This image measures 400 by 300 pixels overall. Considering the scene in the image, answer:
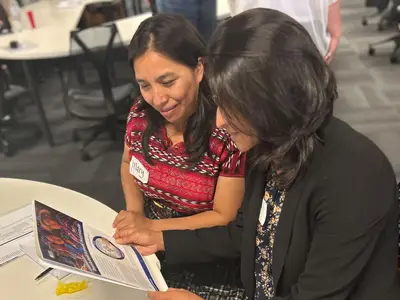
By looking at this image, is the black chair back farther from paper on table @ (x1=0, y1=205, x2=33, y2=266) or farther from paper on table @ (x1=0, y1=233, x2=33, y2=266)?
paper on table @ (x1=0, y1=233, x2=33, y2=266)

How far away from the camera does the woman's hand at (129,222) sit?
129 cm

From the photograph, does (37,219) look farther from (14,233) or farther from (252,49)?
(252,49)

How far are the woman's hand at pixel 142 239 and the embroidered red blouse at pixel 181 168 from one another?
0.16m

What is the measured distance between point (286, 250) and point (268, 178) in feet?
0.55

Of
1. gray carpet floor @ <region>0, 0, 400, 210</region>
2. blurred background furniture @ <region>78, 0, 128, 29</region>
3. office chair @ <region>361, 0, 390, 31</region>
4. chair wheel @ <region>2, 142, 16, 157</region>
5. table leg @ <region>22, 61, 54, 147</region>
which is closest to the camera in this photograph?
gray carpet floor @ <region>0, 0, 400, 210</region>

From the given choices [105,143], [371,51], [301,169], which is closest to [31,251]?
[301,169]

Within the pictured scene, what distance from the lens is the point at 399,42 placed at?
4.29 meters

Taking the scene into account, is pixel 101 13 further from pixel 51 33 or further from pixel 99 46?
pixel 99 46

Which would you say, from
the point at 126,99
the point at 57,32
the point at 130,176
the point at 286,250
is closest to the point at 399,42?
the point at 126,99

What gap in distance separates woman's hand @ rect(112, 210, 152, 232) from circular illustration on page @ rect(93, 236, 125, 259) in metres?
0.09

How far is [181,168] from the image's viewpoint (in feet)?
4.45

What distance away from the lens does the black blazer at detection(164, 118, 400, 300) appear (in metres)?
0.84

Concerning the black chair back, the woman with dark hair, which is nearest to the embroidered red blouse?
the woman with dark hair

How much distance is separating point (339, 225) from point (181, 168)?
0.60m
